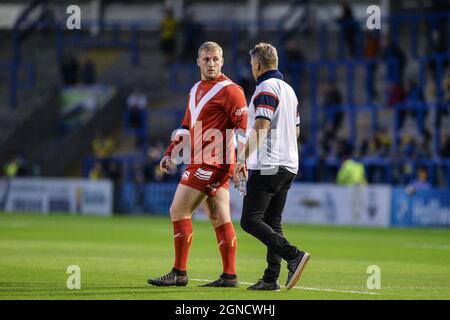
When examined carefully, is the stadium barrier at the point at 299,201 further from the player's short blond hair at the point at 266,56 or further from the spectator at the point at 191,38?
the player's short blond hair at the point at 266,56

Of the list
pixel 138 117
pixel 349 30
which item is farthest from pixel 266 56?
pixel 138 117

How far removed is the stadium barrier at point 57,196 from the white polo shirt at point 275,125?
23.6m

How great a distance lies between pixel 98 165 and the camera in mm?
37281

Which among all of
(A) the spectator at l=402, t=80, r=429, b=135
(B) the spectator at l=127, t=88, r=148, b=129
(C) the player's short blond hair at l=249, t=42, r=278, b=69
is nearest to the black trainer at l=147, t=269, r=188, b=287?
(C) the player's short blond hair at l=249, t=42, r=278, b=69

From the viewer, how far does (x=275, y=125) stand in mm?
11992

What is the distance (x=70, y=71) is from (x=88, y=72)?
2.31ft

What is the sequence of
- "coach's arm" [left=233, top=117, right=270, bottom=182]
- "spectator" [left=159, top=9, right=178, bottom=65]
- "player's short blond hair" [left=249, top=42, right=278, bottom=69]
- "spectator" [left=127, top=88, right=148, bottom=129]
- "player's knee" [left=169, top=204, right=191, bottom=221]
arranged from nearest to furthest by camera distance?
"coach's arm" [left=233, top=117, right=270, bottom=182] → "player's short blond hair" [left=249, top=42, right=278, bottom=69] → "player's knee" [left=169, top=204, right=191, bottom=221] → "spectator" [left=127, top=88, right=148, bottom=129] → "spectator" [left=159, top=9, right=178, bottom=65]

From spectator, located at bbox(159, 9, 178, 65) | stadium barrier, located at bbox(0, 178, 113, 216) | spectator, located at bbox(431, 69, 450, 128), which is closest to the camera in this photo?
spectator, located at bbox(431, 69, 450, 128)

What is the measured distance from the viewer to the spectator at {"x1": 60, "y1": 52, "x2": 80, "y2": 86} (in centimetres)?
4162

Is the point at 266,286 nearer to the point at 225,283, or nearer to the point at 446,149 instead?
the point at 225,283

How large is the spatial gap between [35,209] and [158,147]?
447 centimetres

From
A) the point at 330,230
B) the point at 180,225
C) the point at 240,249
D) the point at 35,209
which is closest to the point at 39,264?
the point at 180,225

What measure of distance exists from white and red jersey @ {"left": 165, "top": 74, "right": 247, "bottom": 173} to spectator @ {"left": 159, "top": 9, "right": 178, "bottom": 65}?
96.1 feet

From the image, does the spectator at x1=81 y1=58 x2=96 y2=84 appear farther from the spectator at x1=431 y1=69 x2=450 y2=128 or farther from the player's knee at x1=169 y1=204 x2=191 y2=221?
the player's knee at x1=169 y1=204 x2=191 y2=221
